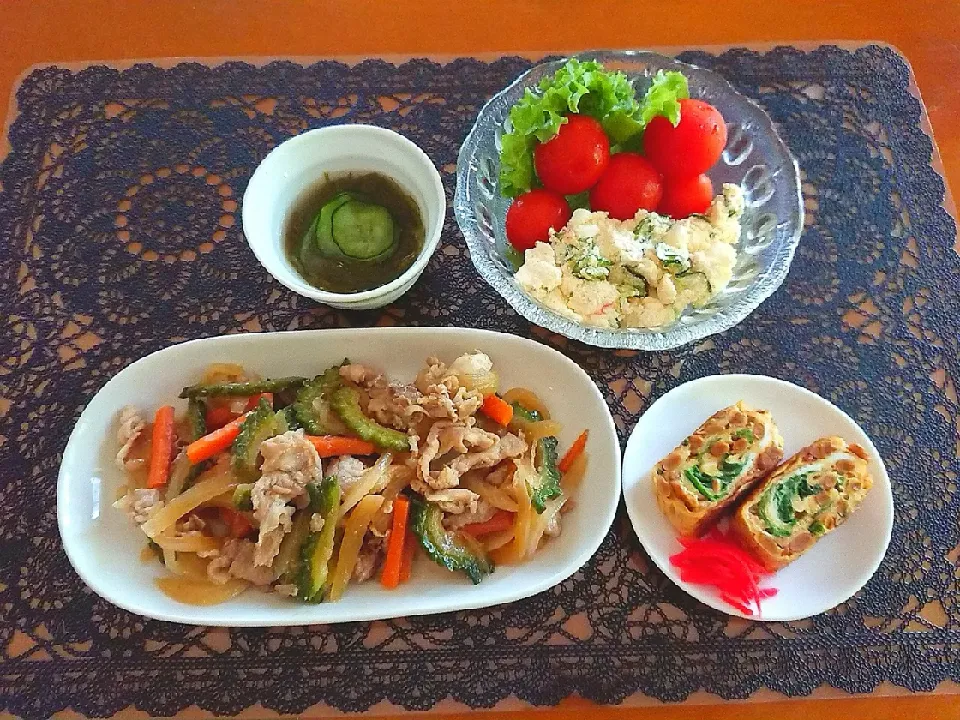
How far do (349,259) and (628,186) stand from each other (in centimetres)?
64

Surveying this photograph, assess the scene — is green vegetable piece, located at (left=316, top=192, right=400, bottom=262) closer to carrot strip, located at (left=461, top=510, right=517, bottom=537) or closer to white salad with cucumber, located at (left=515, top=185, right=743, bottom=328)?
white salad with cucumber, located at (left=515, top=185, right=743, bottom=328)

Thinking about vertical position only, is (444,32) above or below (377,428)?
above

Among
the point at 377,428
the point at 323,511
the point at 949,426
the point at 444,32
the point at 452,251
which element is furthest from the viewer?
the point at 444,32

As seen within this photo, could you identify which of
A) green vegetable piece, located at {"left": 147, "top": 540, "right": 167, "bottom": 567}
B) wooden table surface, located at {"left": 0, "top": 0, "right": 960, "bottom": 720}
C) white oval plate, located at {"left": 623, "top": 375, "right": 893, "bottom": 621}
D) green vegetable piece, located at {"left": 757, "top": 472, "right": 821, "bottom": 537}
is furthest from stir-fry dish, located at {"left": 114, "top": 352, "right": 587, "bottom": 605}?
wooden table surface, located at {"left": 0, "top": 0, "right": 960, "bottom": 720}

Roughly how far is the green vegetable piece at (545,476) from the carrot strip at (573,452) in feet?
0.07

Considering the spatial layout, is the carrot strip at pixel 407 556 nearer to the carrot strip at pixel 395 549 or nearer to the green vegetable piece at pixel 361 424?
the carrot strip at pixel 395 549

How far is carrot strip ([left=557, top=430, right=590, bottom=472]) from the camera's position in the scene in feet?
4.91

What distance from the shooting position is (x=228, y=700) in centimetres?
143

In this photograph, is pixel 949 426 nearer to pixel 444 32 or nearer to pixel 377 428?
pixel 377 428

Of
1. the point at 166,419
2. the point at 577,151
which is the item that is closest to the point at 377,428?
the point at 166,419

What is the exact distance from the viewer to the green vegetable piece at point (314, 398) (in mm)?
1477

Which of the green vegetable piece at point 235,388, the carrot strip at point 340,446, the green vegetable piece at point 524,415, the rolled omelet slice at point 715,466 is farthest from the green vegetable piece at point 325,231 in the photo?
the rolled omelet slice at point 715,466

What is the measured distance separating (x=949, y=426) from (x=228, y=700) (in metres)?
1.73

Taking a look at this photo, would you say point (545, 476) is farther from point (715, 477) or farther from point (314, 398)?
point (314, 398)
